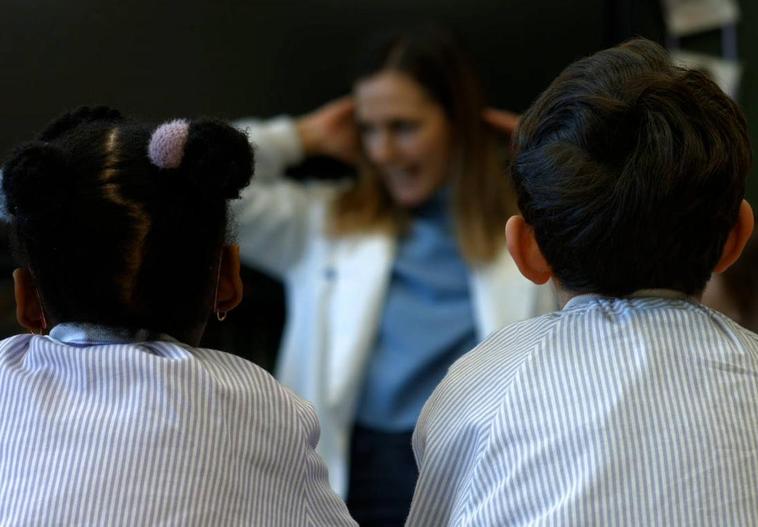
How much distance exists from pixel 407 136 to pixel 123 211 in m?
0.99

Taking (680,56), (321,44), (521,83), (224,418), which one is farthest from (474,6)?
(224,418)

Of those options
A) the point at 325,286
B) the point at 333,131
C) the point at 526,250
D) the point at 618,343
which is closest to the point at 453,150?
the point at 333,131

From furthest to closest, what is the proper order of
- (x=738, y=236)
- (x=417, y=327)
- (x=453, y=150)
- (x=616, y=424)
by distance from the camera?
(x=453, y=150) → (x=417, y=327) → (x=738, y=236) → (x=616, y=424)

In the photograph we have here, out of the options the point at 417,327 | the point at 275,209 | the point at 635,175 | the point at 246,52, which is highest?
the point at 635,175

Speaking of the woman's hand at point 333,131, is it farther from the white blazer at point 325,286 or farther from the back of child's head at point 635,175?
the back of child's head at point 635,175

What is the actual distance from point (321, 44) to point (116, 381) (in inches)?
46.0

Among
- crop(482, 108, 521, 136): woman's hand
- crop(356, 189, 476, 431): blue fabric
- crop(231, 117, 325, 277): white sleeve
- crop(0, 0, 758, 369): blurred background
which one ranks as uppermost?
crop(0, 0, 758, 369): blurred background

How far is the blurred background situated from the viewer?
5.62 ft

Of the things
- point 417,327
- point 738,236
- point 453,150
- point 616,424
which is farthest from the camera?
point 453,150

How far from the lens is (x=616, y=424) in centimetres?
69

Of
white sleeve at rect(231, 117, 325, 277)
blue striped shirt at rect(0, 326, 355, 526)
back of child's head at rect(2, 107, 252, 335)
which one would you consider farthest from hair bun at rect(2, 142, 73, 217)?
white sleeve at rect(231, 117, 325, 277)

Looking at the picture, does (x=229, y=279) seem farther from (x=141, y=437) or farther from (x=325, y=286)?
(x=325, y=286)

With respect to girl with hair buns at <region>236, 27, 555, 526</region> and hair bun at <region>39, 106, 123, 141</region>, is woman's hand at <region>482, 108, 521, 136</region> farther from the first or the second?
hair bun at <region>39, 106, 123, 141</region>

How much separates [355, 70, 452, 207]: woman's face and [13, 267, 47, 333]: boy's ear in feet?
3.05
